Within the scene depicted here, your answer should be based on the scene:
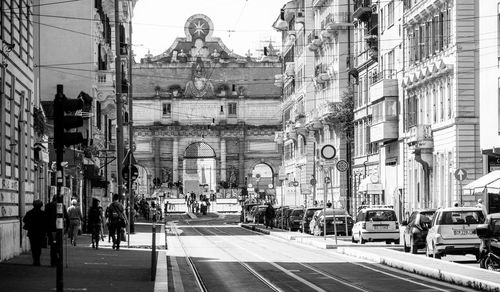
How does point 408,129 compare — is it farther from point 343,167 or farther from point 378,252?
point 378,252

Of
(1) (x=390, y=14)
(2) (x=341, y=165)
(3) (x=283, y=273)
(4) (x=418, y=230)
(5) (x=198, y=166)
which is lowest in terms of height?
(3) (x=283, y=273)

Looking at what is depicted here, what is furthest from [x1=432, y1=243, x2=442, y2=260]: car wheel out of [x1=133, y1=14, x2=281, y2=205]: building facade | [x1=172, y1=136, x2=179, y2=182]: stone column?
[x1=172, y1=136, x2=179, y2=182]: stone column

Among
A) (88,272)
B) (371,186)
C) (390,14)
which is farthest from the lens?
(371,186)

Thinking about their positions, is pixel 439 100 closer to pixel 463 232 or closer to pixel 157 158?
pixel 463 232

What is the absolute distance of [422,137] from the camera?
63.5 m

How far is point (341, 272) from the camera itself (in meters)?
30.6

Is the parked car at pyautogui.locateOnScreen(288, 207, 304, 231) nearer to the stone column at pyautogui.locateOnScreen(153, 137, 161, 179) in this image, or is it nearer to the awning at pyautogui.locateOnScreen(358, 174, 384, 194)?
the awning at pyautogui.locateOnScreen(358, 174, 384, 194)

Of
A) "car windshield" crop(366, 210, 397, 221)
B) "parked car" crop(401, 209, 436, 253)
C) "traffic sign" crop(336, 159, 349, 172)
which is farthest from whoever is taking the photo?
"car windshield" crop(366, 210, 397, 221)

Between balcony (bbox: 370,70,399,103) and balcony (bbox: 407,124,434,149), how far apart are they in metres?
6.41

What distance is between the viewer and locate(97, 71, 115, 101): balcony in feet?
245

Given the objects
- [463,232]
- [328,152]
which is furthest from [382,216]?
[463,232]

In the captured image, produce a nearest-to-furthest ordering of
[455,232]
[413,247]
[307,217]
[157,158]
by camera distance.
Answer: [455,232]
[413,247]
[307,217]
[157,158]

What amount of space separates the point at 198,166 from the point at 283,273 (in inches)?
5829

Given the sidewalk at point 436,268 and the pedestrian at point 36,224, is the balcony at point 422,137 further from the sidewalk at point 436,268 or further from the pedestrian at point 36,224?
the pedestrian at point 36,224
